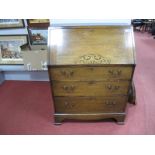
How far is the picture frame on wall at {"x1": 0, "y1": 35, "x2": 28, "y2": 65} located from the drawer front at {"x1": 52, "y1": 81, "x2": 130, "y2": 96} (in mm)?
1181

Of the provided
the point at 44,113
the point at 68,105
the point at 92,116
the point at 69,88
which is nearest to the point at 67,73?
the point at 69,88

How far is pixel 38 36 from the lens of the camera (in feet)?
8.65

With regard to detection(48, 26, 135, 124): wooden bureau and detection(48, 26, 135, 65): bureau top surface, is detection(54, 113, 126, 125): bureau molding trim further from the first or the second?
detection(48, 26, 135, 65): bureau top surface

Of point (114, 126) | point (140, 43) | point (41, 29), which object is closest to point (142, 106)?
point (114, 126)

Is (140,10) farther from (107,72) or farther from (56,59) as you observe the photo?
(56,59)

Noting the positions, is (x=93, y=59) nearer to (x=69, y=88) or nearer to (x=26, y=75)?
(x=69, y=88)

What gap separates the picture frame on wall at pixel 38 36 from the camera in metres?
2.63

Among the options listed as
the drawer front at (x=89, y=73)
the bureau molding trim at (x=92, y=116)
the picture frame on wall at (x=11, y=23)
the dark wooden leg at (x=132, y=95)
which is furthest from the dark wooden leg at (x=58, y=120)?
the picture frame on wall at (x=11, y=23)

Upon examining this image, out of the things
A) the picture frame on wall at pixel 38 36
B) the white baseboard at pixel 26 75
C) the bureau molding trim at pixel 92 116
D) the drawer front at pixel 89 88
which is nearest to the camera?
the drawer front at pixel 89 88

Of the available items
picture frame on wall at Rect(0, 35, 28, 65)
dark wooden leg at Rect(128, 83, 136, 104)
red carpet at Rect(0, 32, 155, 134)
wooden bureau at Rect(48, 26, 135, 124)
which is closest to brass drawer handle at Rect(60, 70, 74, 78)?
wooden bureau at Rect(48, 26, 135, 124)

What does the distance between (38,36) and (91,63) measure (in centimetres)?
129

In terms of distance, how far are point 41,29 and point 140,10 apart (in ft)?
5.78

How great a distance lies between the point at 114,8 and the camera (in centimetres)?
111

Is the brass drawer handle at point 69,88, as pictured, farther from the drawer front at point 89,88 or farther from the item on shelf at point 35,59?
the item on shelf at point 35,59
